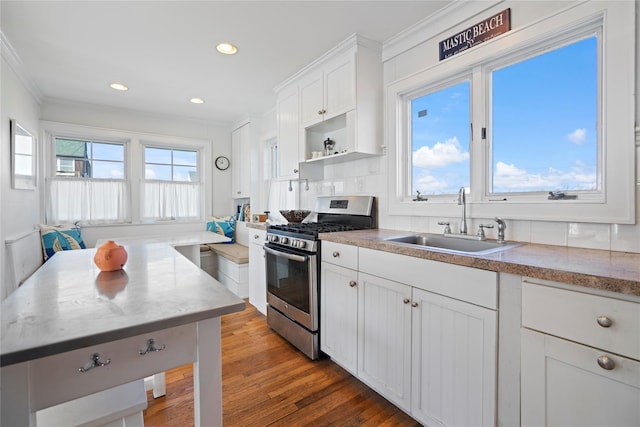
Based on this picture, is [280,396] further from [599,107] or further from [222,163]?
[222,163]

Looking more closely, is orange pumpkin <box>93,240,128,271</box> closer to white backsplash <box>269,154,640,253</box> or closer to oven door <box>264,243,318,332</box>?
oven door <box>264,243,318,332</box>

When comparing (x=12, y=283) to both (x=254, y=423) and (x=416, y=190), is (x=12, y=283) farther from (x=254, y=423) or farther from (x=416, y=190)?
(x=416, y=190)

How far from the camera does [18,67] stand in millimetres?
2600

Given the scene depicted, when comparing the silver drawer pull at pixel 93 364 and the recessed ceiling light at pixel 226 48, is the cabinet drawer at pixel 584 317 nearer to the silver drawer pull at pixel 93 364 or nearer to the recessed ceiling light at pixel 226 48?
the silver drawer pull at pixel 93 364

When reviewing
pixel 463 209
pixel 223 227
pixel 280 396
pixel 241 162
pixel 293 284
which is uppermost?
pixel 241 162

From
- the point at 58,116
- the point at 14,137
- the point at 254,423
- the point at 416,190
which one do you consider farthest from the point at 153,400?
the point at 58,116

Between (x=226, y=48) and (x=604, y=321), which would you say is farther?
(x=226, y=48)

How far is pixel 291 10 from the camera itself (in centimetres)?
190

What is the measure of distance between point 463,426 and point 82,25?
3.35 m

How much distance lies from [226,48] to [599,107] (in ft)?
8.14

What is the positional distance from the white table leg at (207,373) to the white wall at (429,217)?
1624 millimetres

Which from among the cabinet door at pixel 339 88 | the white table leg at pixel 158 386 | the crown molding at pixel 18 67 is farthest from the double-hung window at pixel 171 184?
the white table leg at pixel 158 386

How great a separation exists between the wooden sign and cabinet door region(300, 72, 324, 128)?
1.04 meters

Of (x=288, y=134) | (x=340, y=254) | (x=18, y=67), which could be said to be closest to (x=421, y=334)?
(x=340, y=254)
